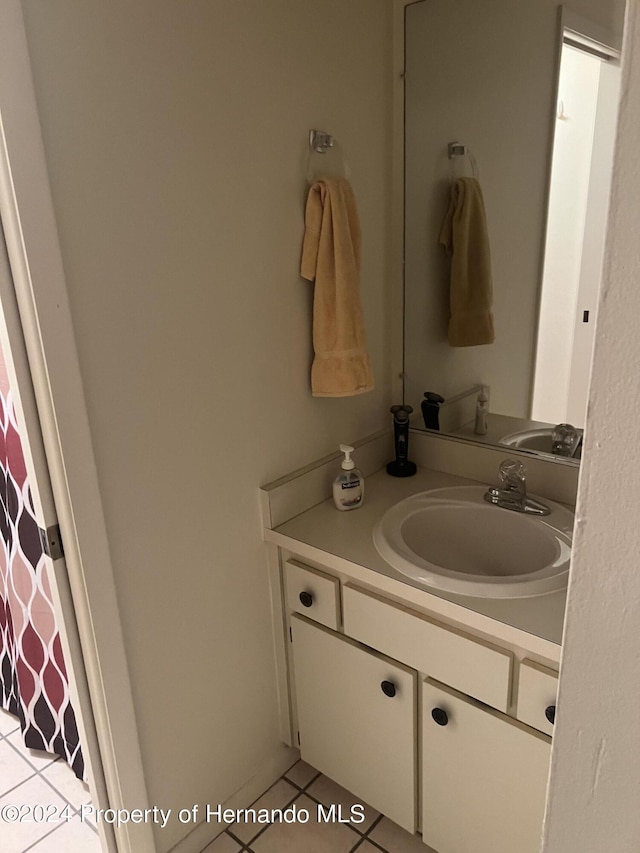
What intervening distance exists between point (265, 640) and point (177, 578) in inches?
14.7

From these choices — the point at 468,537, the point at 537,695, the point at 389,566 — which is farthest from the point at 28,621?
the point at 537,695

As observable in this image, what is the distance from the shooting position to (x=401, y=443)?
1.79 meters

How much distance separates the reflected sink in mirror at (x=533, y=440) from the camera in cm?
159

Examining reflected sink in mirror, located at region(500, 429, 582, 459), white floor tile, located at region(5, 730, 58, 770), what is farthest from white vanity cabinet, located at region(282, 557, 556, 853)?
white floor tile, located at region(5, 730, 58, 770)

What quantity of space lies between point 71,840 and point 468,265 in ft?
6.02

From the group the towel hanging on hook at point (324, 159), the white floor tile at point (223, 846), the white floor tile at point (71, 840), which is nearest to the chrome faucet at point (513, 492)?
the towel hanging on hook at point (324, 159)

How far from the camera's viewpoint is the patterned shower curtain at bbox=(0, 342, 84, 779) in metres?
1.63

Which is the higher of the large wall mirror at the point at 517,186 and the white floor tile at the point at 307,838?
the large wall mirror at the point at 517,186

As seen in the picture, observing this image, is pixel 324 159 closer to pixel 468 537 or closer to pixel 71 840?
pixel 468 537

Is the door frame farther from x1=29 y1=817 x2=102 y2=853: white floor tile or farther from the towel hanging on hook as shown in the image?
the towel hanging on hook

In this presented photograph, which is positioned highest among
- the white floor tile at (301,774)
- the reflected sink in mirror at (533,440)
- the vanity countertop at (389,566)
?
the reflected sink in mirror at (533,440)

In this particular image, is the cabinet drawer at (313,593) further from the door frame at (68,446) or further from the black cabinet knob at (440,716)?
the door frame at (68,446)

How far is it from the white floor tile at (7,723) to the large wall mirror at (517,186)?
1.70m

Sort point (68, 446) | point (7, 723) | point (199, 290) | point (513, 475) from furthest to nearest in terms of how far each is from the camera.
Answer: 1. point (7, 723)
2. point (513, 475)
3. point (199, 290)
4. point (68, 446)
